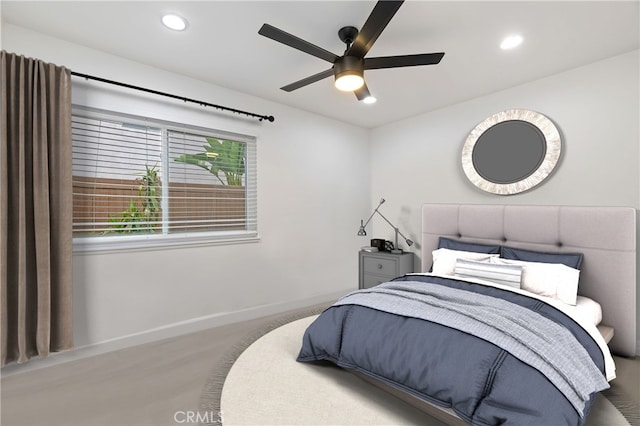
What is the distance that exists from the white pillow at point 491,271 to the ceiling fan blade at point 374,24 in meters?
1.92

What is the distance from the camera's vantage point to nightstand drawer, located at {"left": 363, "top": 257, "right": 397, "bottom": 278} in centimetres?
357

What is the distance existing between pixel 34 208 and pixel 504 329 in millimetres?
2942

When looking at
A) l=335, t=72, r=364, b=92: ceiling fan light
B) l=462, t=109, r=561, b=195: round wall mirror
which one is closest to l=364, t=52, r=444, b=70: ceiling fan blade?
l=335, t=72, r=364, b=92: ceiling fan light

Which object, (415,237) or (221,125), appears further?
(415,237)

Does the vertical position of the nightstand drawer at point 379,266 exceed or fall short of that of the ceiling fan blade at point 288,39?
it falls short

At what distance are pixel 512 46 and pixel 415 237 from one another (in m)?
2.24

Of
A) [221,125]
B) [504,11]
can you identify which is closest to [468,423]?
[504,11]

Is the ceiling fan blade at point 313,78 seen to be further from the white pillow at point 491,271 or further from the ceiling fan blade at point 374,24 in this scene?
the white pillow at point 491,271

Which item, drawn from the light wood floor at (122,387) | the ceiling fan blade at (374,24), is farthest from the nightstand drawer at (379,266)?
the ceiling fan blade at (374,24)

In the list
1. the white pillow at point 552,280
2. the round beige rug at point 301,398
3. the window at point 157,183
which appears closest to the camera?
the round beige rug at point 301,398

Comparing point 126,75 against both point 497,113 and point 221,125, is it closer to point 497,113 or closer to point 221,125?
point 221,125

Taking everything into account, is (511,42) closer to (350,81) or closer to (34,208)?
(350,81)

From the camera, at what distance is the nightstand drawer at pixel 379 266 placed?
3.57 meters

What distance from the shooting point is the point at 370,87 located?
117 inches
